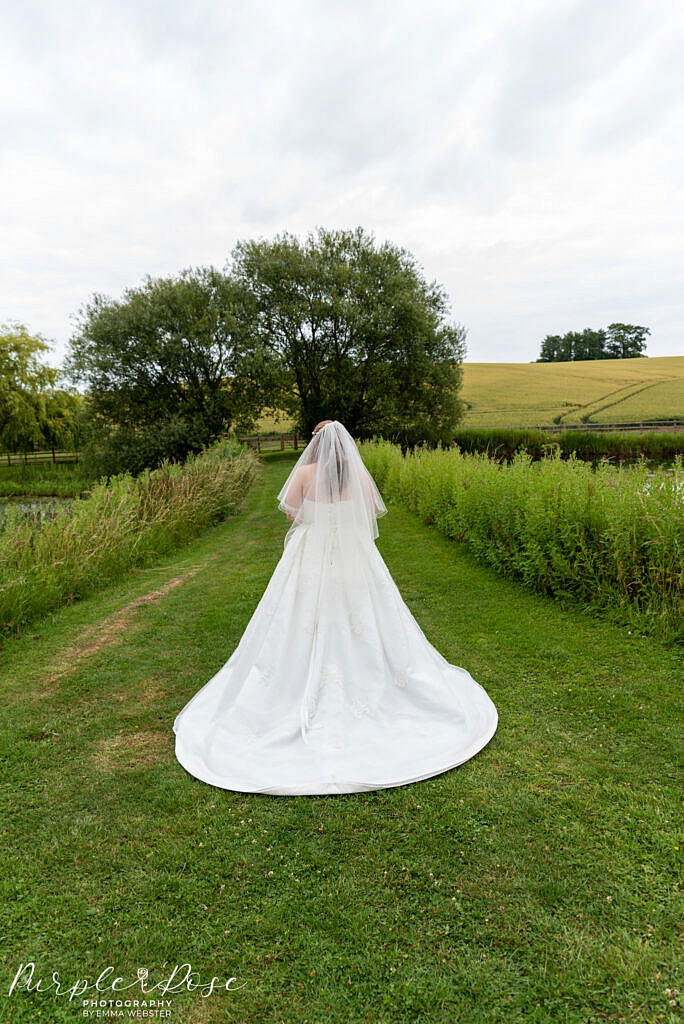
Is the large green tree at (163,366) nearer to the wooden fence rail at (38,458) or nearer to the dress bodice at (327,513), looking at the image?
the wooden fence rail at (38,458)

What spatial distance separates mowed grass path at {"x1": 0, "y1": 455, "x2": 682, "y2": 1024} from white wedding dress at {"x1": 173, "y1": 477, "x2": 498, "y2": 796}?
0.16 m

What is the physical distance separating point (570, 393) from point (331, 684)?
52.2 m

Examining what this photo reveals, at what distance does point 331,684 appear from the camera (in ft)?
13.2

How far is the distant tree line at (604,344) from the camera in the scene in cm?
8700

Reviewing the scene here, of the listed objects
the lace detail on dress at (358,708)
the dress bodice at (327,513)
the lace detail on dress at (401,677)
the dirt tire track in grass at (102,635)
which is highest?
the dress bodice at (327,513)

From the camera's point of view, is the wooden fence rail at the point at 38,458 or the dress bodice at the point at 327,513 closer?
the dress bodice at the point at 327,513

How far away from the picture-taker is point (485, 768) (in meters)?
3.61

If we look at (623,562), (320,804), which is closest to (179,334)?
(623,562)

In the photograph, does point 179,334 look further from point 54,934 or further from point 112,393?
point 54,934

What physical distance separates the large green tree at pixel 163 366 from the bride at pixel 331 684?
2463 cm

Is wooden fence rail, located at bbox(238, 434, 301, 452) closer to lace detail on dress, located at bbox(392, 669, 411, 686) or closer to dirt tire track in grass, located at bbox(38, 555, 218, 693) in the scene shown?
dirt tire track in grass, located at bbox(38, 555, 218, 693)

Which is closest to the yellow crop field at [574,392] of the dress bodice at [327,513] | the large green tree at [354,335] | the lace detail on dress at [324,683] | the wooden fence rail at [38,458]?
the large green tree at [354,335]

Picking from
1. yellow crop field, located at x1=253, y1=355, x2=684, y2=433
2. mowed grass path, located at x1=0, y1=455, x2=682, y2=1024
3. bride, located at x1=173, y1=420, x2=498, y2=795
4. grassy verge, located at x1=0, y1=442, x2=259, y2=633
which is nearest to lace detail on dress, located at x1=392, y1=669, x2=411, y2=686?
bride, located at x1=173, y1=420, x2=498, y2=795

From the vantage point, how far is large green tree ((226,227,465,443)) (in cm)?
3048
